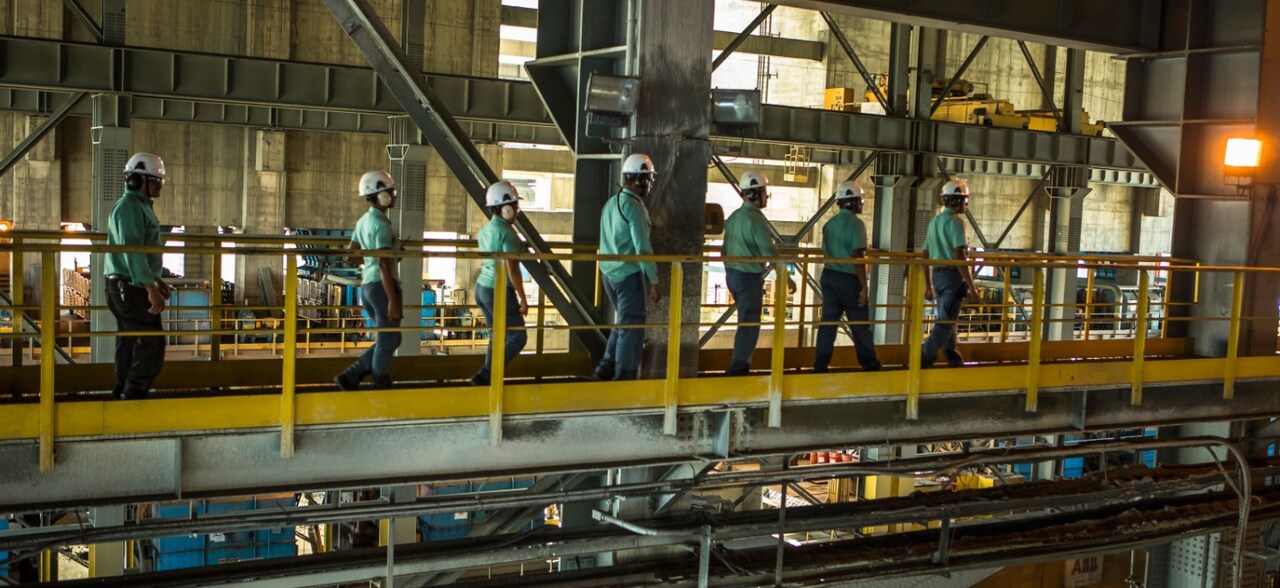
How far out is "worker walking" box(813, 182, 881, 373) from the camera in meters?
10.4

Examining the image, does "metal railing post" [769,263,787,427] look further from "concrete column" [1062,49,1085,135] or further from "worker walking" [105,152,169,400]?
"concrete column" [1062,49,1085,135]

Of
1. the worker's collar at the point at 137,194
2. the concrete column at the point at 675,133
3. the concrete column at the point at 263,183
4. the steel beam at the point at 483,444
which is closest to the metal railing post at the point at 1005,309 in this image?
the steel beam at the point at 483,444

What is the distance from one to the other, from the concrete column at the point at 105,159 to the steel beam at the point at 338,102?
22.7 inches

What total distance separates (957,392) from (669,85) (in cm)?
384

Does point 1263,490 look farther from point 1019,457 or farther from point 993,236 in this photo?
point 993,236

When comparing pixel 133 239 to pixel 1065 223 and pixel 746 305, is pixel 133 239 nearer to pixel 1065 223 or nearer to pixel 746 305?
pixel 746 305

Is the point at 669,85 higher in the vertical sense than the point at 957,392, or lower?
higher

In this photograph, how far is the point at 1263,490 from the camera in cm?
1320

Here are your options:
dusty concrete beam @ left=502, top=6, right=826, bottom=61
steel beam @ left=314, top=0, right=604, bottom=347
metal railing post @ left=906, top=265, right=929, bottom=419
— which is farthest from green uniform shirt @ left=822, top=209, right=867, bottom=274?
dusty concrete beam @ left=502, top=6, right=826, bottom=61

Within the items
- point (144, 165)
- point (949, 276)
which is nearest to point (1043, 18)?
point (949, 276)

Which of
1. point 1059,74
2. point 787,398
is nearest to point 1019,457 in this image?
point 787,398

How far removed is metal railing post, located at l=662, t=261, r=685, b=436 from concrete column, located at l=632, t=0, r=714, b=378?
539 millimetres

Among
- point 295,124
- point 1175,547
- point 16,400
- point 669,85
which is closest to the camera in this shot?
point 16,400

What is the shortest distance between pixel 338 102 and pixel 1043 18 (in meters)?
11.3
